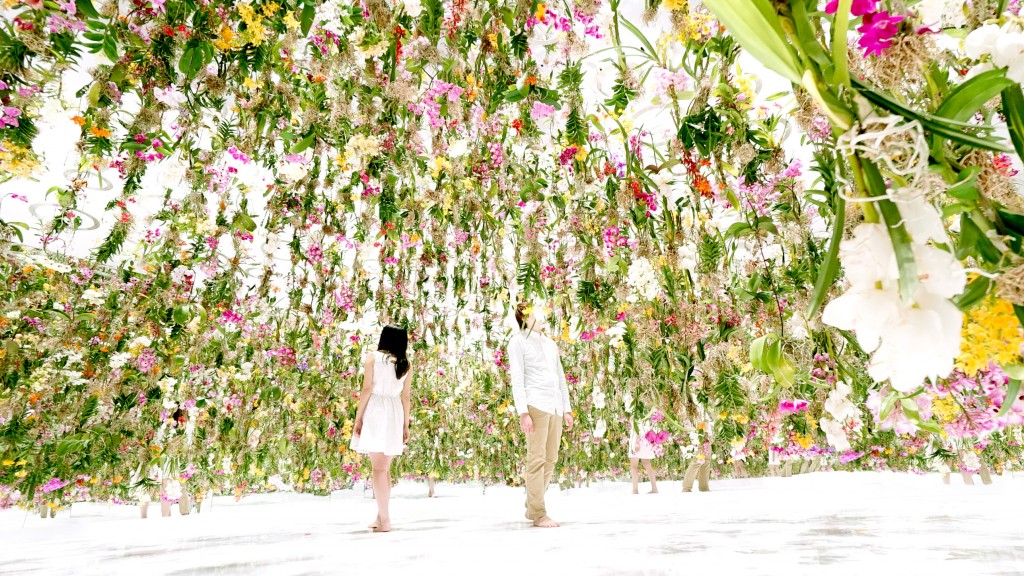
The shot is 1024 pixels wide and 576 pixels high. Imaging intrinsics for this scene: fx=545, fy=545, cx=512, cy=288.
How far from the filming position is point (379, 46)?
70.6 inches

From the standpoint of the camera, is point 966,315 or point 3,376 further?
point 3,376

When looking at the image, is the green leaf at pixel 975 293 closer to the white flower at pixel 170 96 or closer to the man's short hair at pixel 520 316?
the white flower at pixel 170 96

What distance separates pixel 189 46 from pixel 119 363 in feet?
6.79

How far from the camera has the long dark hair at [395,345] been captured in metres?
2.96

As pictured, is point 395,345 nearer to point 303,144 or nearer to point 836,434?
point 303,144

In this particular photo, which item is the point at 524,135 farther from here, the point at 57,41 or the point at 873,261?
the point at 873,261

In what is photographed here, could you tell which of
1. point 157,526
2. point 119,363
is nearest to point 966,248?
point 119,363

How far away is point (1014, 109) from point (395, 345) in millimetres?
2805

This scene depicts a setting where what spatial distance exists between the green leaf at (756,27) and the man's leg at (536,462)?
2555 mm

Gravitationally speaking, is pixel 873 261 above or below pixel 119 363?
below

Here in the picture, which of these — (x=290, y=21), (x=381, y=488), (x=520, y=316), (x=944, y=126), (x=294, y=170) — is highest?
(x=290, y=21)

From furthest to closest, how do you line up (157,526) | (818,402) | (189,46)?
(157,526) → (818,402) → (189,46)

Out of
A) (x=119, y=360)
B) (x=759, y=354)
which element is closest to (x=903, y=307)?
(x=759, y=354)

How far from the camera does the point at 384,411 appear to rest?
117 inches
